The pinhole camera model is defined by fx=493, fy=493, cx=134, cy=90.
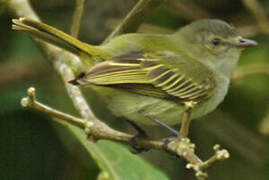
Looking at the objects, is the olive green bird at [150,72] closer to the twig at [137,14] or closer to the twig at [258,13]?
the twig at [137,14]

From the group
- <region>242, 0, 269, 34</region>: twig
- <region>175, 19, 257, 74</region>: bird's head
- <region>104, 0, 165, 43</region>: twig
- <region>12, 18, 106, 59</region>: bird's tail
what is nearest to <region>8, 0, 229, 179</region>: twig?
<region>104, 0, 165, 43</region>: twig


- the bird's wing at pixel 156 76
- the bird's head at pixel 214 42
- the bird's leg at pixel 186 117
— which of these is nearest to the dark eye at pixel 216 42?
the bird's head at pixel 214 42

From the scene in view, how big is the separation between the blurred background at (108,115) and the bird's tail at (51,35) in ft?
2.60

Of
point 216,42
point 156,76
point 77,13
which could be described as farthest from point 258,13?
point 77,13

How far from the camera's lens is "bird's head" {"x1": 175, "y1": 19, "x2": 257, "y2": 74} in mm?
3576

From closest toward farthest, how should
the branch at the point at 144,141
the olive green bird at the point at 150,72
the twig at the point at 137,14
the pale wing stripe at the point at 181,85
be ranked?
the branch at the point at 144,141
the olive green bird at the point at 150,72
the twig at the point at 137,14
the pale wing stripe at the point at 181,85

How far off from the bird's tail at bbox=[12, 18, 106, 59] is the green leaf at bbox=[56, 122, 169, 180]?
0.48m

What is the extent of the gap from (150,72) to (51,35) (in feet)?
2.27

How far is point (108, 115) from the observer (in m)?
4.22

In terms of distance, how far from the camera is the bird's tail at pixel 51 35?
8.89 feet

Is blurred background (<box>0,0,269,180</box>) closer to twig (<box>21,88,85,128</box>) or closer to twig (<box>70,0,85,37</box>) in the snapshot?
twig (<box>70,0,85,37</box>)

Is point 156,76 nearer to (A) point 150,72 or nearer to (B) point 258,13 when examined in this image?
(A) point 150,72

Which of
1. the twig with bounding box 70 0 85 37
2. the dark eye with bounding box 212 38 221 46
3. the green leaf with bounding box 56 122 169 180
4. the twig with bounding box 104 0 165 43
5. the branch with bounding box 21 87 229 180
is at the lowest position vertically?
the green leaf with bounding box 56 122 169 180

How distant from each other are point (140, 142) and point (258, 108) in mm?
1780
